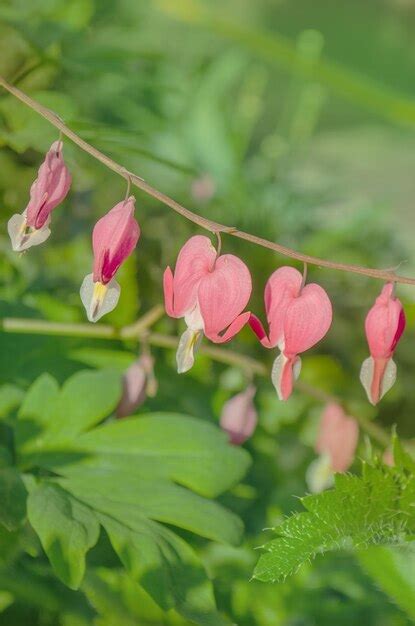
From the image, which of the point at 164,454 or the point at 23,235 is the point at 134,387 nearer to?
the point at 164,454

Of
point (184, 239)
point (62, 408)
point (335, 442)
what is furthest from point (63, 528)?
point (184, 239)

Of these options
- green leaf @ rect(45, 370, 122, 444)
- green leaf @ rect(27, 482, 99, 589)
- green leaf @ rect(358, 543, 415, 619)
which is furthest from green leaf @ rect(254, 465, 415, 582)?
green leaf @ rect(45, 370, 122, 444)

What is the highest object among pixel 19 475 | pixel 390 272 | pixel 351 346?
pixel 390 272

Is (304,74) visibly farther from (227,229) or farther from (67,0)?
(227,229)

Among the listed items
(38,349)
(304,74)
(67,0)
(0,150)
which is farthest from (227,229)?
(304,74)

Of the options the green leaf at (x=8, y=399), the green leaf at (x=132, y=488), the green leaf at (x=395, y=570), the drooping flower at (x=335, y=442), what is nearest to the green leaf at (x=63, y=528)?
the green leaf at (x=132, y=488)

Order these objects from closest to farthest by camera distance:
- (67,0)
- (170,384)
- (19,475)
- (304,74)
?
(19,475), (170,384), (67,0), (304,74)

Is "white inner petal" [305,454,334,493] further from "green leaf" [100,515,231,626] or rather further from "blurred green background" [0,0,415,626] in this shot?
"green leaf" [100,515,231,626]

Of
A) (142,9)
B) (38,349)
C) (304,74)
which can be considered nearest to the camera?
(38,349)
